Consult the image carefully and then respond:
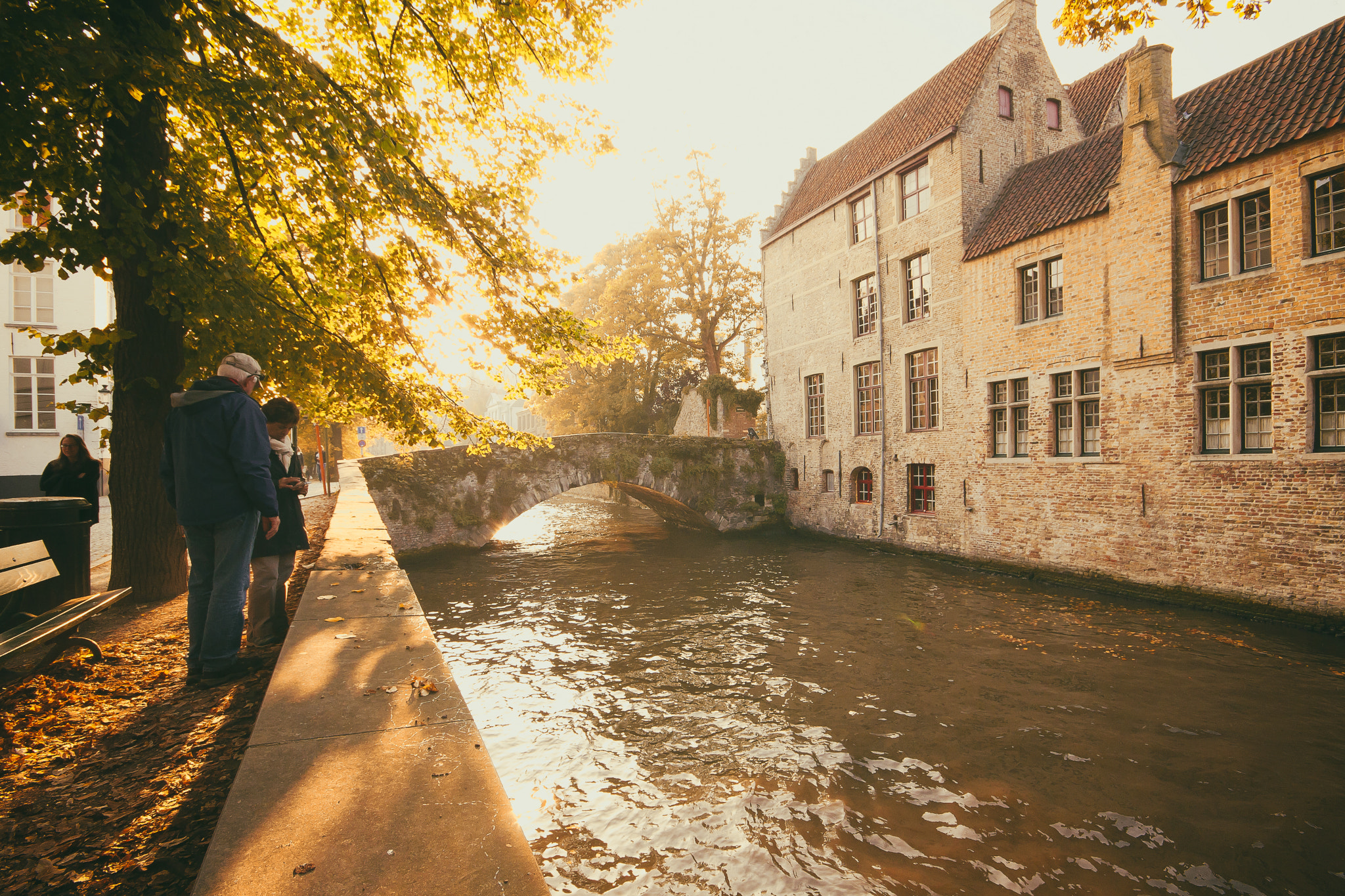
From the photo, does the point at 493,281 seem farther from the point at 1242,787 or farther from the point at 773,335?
the point at 773,335

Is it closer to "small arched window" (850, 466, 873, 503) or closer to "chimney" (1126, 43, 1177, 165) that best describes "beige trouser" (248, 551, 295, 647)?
"chimney" (1126, 43, 1177, 165)

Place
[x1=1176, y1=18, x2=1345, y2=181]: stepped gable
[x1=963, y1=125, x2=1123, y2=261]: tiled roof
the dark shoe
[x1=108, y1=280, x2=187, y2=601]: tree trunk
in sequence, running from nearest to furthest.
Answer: the dark shoe < [x1=108, y1=280, x2=187, y2=601]: tree trunk < [x1=1176, y1=18, x2=1345, y2=181]: stepped gable < [x1=963, y1=125, x2=1123, y2=261]: tiled roof

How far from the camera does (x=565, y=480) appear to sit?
16938 millimetres

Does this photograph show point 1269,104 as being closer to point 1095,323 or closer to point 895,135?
point 1095,323

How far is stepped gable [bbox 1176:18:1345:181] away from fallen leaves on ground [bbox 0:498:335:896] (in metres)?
12.9

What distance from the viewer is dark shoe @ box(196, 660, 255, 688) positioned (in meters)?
3.55

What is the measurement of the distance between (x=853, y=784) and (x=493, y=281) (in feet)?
18.2

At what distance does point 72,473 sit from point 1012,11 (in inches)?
747

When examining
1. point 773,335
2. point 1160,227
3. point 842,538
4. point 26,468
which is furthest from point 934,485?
point 26,468

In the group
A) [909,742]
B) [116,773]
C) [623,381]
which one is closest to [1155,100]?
[909,742]

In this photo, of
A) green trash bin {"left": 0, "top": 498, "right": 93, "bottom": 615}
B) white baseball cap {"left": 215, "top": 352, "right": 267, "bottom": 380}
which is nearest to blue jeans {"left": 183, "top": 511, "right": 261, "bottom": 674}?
white baseball cap {"left": 215, "top": 352, "right": 267, "bottom": 380}

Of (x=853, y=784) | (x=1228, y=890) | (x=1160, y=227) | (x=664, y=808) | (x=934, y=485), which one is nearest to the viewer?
(x=1228, y=890)

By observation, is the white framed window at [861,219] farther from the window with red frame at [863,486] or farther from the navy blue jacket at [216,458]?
the navy blue jacket at [216,458]

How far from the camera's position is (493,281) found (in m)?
6.73
